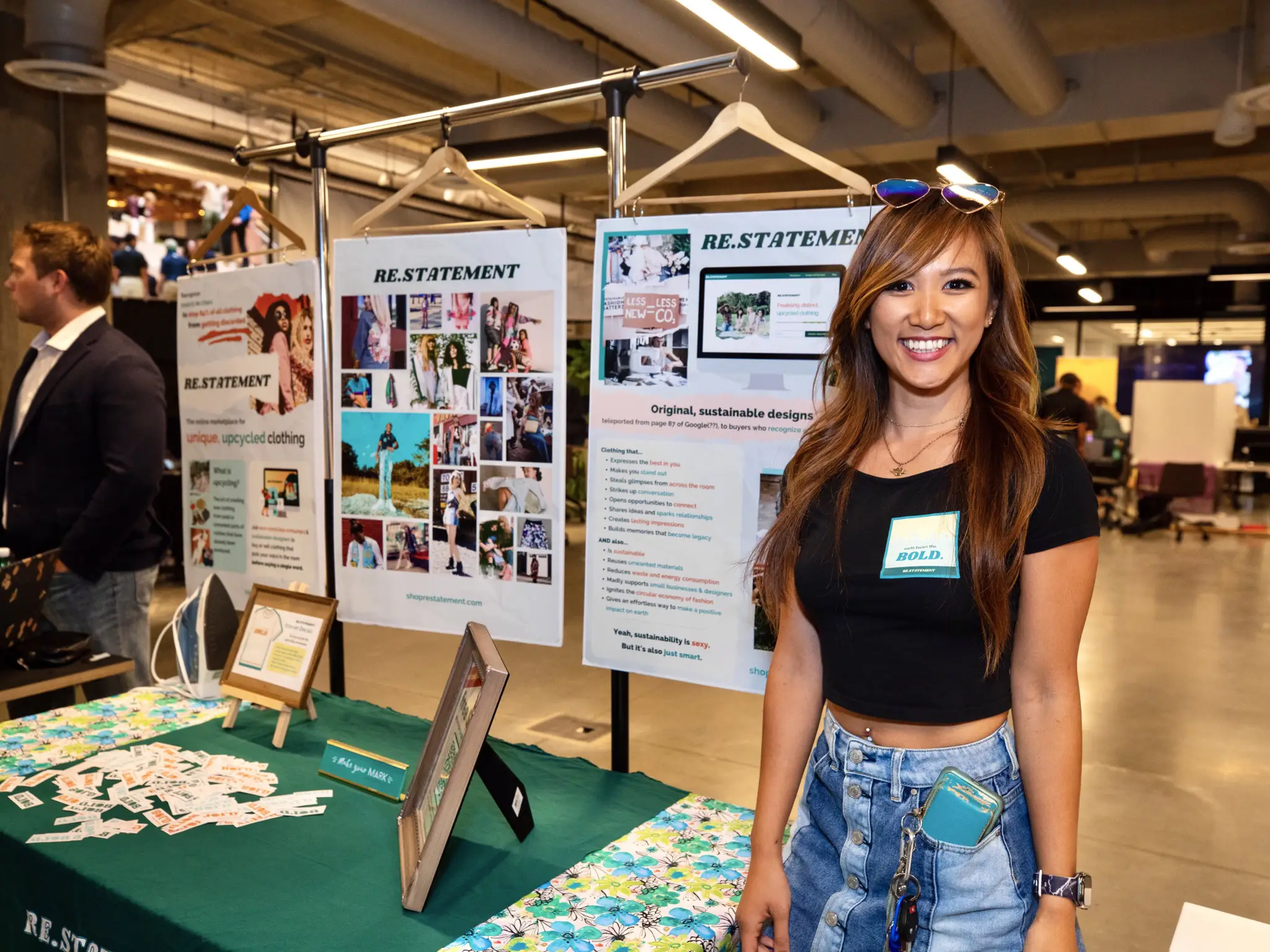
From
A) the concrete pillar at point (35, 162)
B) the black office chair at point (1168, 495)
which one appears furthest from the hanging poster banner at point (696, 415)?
the black office chair at point (1168, 495)

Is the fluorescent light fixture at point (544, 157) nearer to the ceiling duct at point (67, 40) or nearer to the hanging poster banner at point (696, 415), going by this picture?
the ceiling duct at point (67, 40)

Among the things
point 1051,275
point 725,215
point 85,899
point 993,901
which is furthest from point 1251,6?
point 1051,275

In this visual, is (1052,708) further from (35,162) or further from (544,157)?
(544,157)

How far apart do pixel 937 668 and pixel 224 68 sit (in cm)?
820

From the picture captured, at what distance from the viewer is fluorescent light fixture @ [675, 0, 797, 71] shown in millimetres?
4105

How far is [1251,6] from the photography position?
6098 mm

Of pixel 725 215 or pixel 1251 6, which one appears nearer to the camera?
pixel 725 215

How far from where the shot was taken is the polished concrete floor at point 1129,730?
9.74ft

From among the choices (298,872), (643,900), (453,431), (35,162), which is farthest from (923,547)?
(35,162)

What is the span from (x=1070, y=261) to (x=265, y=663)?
12.4 metres

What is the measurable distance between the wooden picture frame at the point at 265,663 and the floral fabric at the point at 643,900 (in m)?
0.78

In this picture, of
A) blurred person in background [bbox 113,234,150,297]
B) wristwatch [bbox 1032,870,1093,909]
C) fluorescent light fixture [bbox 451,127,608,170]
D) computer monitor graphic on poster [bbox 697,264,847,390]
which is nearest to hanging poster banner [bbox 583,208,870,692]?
computer monitor graphic on poster [bbox 697,264,847,390]

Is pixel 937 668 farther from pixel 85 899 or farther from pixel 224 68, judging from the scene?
pixel 224 68

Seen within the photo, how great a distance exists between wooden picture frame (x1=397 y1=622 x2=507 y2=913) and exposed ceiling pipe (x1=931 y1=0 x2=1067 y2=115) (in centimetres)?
485
